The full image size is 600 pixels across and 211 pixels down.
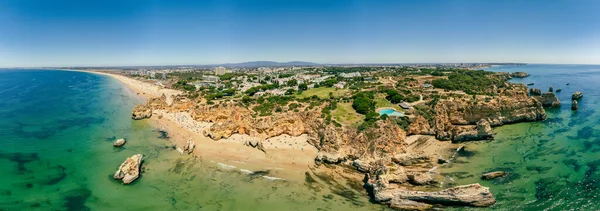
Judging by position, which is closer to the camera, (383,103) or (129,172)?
(129,172)

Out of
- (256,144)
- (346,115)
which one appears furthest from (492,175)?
(256,144)

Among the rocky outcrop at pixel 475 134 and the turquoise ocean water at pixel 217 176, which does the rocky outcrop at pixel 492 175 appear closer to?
the turquoise ocean water at pixel 217 176

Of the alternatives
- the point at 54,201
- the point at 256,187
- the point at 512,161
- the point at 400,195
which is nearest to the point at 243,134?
the point at 256,187

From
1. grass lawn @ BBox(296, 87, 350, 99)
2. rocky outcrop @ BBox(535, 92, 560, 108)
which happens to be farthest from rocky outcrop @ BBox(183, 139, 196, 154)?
rocky outcrop @ BBox(535, 92, 560, 108)

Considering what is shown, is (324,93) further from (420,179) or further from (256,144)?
(420,179)

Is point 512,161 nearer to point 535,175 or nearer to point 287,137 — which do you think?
point 535,175

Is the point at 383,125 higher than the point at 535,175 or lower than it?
higher
